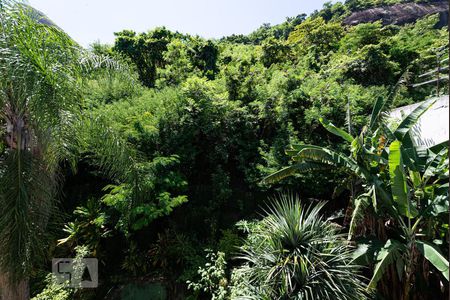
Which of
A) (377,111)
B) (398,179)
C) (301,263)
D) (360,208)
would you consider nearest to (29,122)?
(301,263)

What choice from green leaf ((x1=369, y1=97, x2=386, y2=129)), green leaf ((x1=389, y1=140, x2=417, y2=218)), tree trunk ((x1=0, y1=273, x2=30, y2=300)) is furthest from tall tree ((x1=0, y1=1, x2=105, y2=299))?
green leaf ((x1=369, y1=97, x2=386, y2=129))

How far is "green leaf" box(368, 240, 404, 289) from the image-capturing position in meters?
4.34

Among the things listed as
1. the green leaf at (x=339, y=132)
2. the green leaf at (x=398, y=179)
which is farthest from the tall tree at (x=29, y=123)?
the green leaf at (x=398, y=179)

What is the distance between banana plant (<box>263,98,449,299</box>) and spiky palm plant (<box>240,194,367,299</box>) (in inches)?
13.3

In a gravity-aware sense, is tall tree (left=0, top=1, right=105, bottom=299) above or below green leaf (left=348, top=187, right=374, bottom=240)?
above

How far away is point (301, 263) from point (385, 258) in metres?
1.36

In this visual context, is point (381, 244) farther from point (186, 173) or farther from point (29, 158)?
point (29, 158)

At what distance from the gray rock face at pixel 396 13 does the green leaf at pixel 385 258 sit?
34.7 meters

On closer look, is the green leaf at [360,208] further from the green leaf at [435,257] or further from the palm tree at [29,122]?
the palm tree at [29,122]

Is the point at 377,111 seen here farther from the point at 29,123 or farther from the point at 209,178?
the point at 29,123

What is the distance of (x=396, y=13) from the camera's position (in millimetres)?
33750

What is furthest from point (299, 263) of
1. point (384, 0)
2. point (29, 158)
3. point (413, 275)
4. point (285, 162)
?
point (384, 0)

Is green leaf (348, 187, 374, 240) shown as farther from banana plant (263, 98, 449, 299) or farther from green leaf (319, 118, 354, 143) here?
green leaf (319, 118, 354, 143)

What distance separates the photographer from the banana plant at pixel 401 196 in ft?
14.6
